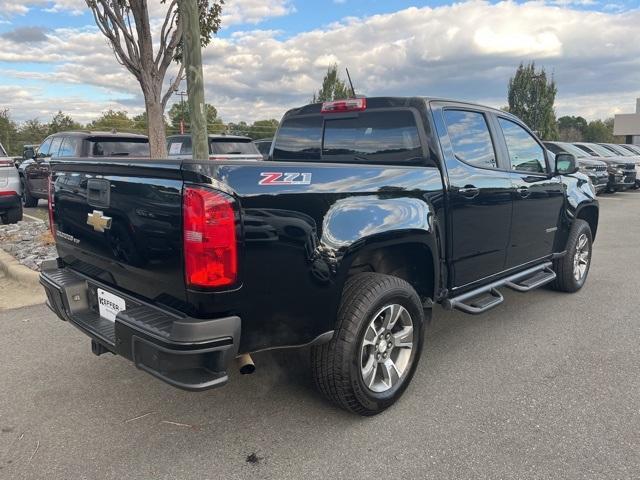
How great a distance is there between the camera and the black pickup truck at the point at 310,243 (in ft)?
7.53

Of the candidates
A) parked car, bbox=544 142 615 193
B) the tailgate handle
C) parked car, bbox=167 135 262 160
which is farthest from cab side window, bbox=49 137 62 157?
parked car, bbox=544 142 615 193

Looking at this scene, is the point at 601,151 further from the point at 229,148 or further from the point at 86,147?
the point at 86,147

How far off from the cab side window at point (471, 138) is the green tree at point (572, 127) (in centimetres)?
6807

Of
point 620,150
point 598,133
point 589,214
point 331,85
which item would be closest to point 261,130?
point 331,85

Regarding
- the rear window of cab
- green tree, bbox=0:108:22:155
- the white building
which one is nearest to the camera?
the rear window of cab

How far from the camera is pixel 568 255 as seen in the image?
17.3ft

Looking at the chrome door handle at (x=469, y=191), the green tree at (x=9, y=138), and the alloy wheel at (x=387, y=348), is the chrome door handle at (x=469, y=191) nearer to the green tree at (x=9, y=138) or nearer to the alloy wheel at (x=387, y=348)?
the alloy wheel at (x=387, y=348)

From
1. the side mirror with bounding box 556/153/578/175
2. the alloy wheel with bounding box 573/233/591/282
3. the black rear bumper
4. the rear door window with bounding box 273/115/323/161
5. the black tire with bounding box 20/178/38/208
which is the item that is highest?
the rear door window with bounding box 273/115/323/161

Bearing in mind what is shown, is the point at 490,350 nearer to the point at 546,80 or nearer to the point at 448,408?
the point at 448,408

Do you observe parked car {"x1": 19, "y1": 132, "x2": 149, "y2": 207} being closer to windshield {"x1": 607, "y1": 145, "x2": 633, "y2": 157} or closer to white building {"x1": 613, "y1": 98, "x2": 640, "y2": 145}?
windshield {"x1": 607, "y1": 145, "x2": 633, "y2": 157}

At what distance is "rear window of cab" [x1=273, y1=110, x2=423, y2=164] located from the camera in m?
3.57

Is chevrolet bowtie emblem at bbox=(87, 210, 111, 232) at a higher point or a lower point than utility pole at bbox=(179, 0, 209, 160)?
lower

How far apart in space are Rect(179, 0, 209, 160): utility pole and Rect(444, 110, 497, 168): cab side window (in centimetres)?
242

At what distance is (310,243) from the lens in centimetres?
257
